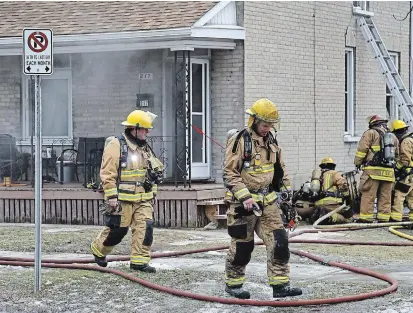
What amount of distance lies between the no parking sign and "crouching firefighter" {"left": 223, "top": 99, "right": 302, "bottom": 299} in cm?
192

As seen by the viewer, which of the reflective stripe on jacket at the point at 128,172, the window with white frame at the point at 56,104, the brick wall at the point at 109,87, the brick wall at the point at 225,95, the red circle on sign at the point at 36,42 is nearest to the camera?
the red circle on sign at the point at 36,42

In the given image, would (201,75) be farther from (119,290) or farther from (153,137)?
(119,290)

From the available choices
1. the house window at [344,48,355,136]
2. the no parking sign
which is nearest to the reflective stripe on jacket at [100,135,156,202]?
the no parking sign

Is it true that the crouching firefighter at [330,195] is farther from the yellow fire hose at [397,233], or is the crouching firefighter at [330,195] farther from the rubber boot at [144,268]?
the rubber boot at [144,268]

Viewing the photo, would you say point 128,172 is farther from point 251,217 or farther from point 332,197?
point 332,197

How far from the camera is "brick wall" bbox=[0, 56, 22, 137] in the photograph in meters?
17.3

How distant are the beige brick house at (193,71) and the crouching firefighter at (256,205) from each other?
6.36m

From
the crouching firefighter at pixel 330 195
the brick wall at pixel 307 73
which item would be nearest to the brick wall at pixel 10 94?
the brick wall at pixel 307 73

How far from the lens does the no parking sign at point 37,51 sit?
8.73m

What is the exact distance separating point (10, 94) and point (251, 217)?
32.5 ft

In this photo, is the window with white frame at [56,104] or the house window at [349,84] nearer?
the window with white frame at [56,104]

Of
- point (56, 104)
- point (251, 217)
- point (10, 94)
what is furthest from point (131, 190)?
point (10, 94)

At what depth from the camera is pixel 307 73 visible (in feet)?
57.0

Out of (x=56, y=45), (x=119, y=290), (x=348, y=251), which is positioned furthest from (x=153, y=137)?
(x=119, y=290)
